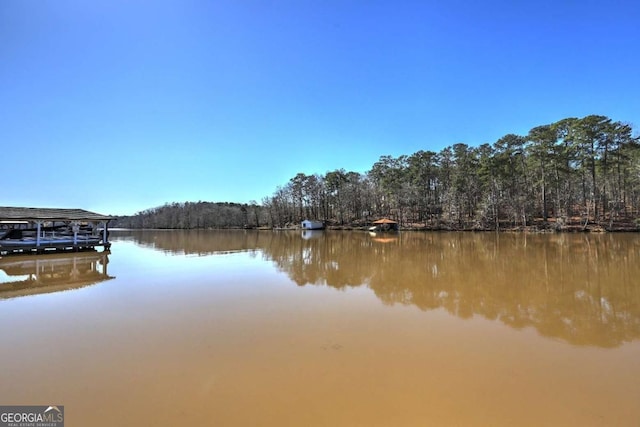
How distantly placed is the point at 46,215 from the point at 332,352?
23083 millimetres

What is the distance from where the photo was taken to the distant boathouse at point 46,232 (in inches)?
726

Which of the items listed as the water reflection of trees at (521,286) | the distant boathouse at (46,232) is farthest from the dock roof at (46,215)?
the water reflection of trees at (521,286)

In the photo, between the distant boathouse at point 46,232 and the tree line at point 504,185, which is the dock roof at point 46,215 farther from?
the tree line at point 504,185

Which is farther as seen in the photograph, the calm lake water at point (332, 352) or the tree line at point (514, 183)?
the tree line at point (514, 183)

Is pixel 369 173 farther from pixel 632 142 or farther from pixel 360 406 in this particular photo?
pixel 360 406

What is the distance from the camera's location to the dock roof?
18.1m

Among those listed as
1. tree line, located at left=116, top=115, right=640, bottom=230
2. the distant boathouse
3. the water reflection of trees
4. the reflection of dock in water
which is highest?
tree line, located at left=116, top=115, right=640, bottom=230

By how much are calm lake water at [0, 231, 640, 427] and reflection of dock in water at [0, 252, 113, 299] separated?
0.31 metres

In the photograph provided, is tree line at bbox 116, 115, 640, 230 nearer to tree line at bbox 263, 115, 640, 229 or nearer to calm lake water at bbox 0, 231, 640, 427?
tree line at bbox 263, 115, 640, 229

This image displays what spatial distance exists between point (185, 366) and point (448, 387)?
331 cm

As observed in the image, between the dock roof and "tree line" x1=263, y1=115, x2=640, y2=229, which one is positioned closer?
the dock roof

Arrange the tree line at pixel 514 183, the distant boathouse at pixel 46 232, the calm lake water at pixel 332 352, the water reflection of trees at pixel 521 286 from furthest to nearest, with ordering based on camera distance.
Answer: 1. the tree line at pixel 514 183
2. the distant boathouse at pixel 46 232
3. the water reflection of trees at pixel 521 286
4. the calm lake water at pixel 332 352

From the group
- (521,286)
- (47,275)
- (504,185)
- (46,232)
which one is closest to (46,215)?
(46,232)

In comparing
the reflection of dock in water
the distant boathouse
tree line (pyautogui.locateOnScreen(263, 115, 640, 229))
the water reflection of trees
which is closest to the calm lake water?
the water reflection of trees
